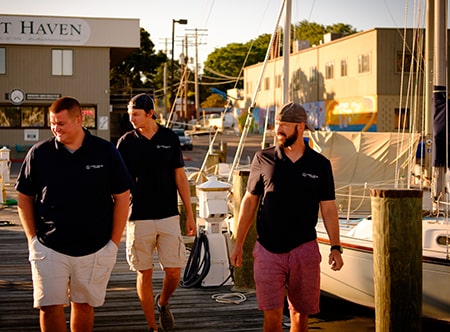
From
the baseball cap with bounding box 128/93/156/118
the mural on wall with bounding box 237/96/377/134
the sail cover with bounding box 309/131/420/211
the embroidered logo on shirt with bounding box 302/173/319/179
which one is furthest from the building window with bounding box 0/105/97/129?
the embroidered logo on shirt with bounding box 302/173/319/179

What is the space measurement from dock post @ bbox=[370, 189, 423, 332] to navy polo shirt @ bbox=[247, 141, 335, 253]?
3.76 ft

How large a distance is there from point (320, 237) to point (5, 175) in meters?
16.4

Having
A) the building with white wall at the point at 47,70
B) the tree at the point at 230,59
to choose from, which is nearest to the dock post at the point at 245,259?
the building with white wall at the point at 47,70

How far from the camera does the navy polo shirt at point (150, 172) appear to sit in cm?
675

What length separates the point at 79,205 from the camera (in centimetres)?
528

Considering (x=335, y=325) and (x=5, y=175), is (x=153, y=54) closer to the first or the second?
(x=5, y=175)

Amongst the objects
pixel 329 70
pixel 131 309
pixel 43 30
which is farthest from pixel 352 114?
pixel 131 309

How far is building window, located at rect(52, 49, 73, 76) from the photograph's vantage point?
47.1 meters

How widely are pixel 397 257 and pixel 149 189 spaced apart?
2.21 metres

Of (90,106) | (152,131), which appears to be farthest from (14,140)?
(152,131)

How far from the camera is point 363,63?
50.2m

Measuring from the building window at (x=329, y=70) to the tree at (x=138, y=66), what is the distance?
1957 cm

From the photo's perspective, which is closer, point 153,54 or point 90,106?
point 90,106

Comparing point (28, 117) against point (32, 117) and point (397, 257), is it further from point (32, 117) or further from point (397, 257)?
point (397, 257)
